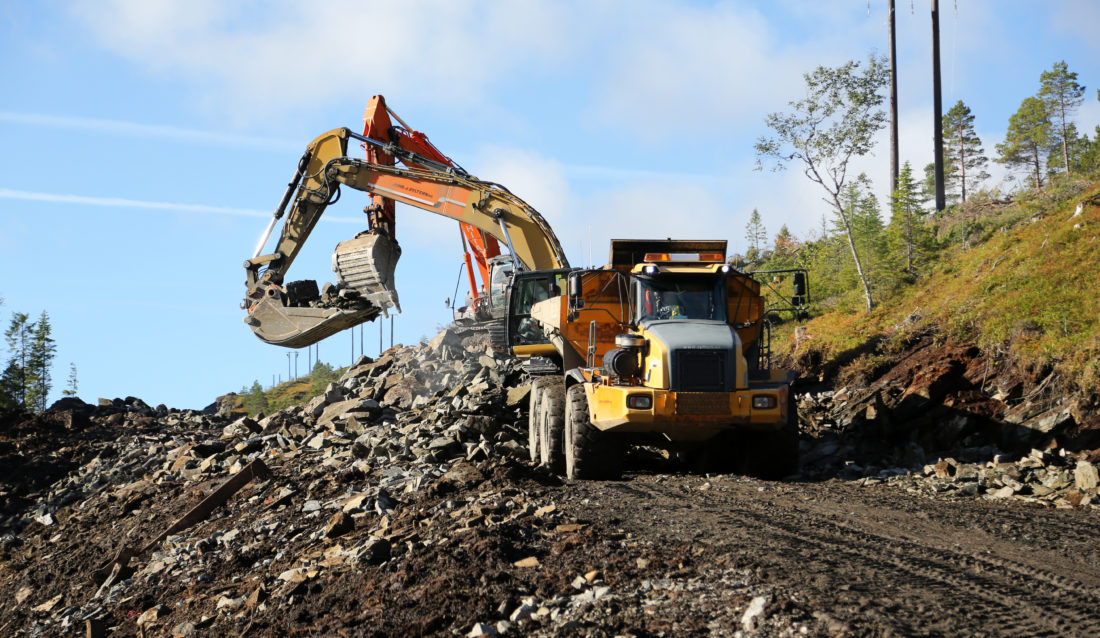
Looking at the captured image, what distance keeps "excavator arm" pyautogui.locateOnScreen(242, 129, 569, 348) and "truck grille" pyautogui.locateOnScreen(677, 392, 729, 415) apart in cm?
806

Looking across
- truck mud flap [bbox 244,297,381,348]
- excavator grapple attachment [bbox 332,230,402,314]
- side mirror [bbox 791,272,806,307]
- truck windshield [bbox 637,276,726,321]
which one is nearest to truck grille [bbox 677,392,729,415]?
truck windshield [bbox 637,276,726,321]

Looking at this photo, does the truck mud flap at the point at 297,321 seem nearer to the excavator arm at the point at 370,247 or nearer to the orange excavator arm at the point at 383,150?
the excavator arm at the point at 370,247

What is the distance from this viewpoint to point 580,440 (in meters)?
11.7

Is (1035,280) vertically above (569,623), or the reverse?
(1035,280)

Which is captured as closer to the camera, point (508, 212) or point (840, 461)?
point (840, 461)

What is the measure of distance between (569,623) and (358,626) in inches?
80.2

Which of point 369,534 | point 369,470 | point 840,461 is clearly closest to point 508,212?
point 369,470

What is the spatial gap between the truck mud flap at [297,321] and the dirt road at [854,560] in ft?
30.5

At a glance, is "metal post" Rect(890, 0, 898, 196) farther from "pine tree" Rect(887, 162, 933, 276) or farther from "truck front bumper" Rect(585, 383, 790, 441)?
"truck front bumper" Rect(585, 383, 790, 441)

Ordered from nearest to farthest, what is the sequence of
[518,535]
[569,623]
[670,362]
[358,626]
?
[569,623]
[358,626]
[518,535]
[670,362]

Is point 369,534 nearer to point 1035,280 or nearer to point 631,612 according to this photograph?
point 631,612

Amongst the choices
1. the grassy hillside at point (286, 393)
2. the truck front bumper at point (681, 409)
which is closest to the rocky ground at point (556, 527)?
the truck front bumper at point (681, 409)

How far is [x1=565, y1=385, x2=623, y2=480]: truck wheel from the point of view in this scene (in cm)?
1173

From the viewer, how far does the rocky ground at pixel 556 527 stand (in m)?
6.51
